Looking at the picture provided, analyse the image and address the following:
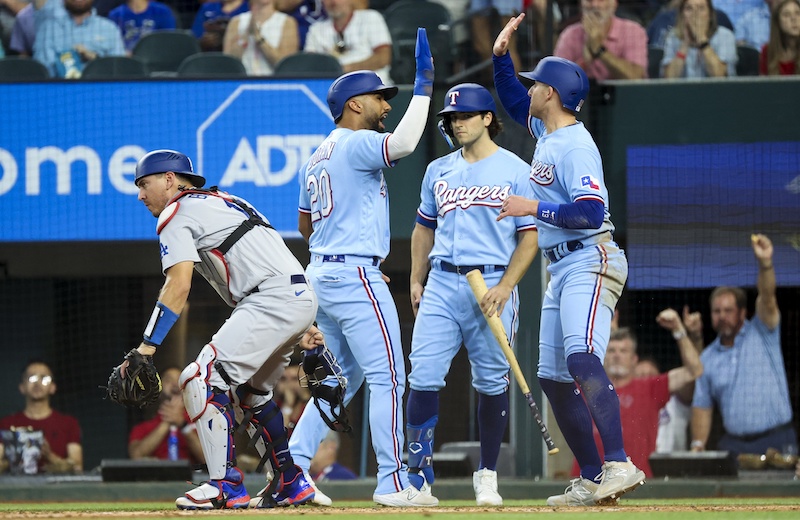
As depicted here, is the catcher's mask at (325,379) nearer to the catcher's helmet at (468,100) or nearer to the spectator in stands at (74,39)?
the catcher's helmet at (468,100)

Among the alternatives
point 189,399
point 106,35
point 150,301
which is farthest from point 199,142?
point 189,399

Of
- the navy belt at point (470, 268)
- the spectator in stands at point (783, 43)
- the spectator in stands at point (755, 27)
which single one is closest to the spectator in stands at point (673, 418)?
the spectator in stands at point (783, 43)

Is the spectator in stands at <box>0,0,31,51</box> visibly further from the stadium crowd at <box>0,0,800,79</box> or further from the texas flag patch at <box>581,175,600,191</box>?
the texas flag patch at <box>581,175,600,191</box>

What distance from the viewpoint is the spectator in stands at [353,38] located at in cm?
952

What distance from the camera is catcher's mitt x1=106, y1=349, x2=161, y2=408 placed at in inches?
207

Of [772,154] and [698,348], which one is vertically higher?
[772,154]

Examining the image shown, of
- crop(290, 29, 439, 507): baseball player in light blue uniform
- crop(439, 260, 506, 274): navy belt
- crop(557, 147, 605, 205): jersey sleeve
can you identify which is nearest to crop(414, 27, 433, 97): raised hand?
crop(290, 29, 439, 507): baseball player in light blue uniform

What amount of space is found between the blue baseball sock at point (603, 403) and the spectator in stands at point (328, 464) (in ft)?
12.0

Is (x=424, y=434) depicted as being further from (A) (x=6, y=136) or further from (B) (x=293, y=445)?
(A) (x=6, y=136)

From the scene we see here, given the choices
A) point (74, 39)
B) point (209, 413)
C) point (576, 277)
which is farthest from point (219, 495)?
point (74, 39)

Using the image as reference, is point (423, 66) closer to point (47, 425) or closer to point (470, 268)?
point (470, 268)

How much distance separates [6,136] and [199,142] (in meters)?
1.42

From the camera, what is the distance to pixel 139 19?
1030cm

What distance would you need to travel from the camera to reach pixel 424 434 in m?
6.04
